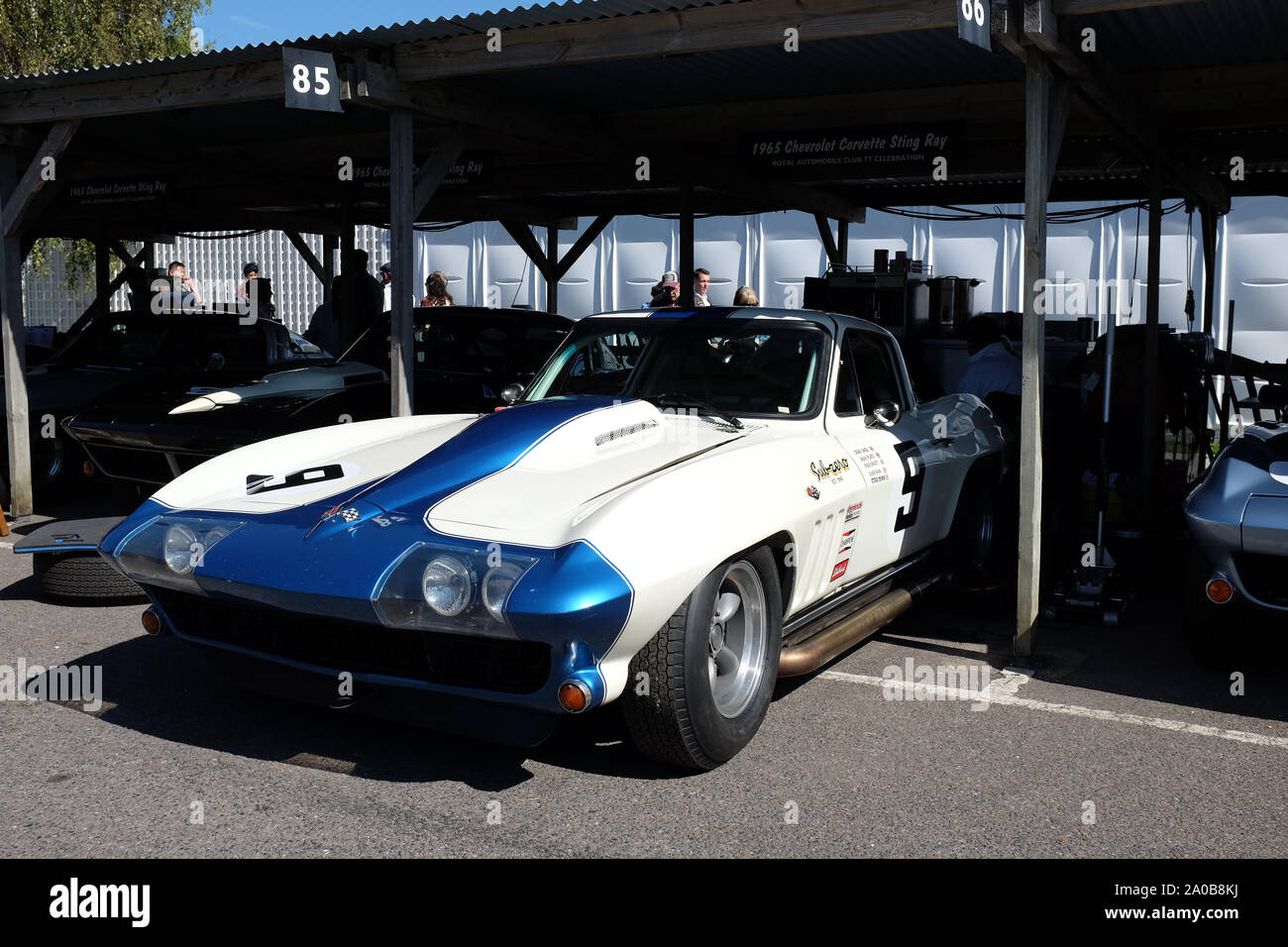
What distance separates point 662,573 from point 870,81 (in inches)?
242

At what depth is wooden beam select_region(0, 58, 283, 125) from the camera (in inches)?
319

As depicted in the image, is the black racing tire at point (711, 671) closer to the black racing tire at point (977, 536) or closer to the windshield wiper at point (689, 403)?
the windshield wiper at point (689, 403)

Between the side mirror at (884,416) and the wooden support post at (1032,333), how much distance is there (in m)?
0.76

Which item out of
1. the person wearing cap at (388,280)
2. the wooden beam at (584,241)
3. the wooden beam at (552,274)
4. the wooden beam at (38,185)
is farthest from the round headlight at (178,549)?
the wooden beam at (552,274)

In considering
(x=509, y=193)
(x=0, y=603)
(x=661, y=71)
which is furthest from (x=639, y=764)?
(x=509, y=193)

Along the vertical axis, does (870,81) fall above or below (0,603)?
above

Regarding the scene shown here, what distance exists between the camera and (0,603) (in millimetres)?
6340

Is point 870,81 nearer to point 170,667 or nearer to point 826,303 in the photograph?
point 826,303

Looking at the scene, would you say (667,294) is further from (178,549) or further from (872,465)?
(178,549)

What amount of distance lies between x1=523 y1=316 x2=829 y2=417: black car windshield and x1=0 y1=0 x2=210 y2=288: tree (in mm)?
20195

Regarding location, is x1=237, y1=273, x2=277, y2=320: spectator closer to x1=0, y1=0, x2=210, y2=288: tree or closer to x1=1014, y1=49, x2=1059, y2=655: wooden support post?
x1=1014, y1=49, x2=1059, y2=655: wooden support post

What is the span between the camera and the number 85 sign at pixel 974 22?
5113mm

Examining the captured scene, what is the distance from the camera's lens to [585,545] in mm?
3496
